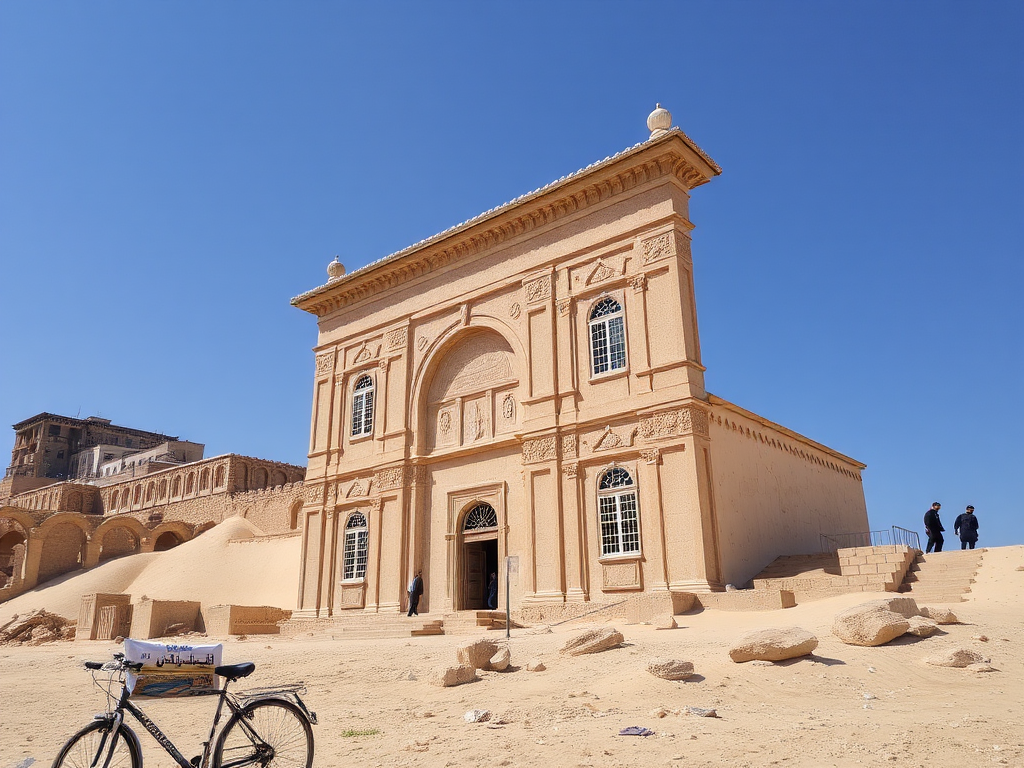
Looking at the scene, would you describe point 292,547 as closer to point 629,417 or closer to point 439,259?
point 439,259

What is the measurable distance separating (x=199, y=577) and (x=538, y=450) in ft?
66.0

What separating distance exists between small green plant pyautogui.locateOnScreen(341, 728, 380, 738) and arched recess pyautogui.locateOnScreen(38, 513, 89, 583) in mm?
37589

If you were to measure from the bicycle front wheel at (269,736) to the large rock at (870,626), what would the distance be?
7.59 meters

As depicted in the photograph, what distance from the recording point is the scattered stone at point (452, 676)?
1041 cm

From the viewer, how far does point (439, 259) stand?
25.0m

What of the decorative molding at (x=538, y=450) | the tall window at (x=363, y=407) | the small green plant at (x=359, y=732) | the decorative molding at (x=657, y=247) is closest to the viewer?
the small green plant at (x=359, y=732)

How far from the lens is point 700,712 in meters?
7.88

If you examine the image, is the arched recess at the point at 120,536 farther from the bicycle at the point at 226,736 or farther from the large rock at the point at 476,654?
the bicycle at the point at 226,736

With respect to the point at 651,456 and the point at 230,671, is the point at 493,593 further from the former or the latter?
the point at 230,671

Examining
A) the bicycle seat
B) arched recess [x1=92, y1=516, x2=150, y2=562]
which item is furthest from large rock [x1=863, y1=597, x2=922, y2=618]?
arched recess [x1=92, y1=516, x2=150, y2=562]

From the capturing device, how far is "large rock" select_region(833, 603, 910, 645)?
1029cm

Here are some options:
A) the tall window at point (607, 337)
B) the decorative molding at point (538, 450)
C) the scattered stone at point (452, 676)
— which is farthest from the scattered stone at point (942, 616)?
the decorative molding at point (538, 450)

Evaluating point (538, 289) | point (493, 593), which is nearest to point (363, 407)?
point (538, 289)

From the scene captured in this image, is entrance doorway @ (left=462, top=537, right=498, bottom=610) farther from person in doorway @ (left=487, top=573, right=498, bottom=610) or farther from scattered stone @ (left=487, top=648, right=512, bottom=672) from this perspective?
scattered stone @ (left=487, top=648, right=512, bottom=672)
